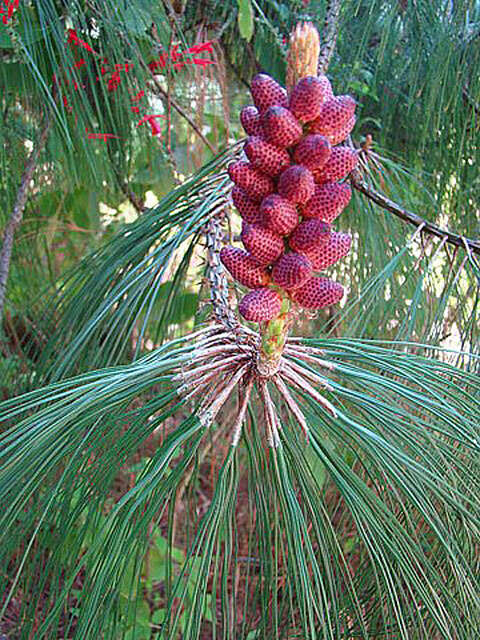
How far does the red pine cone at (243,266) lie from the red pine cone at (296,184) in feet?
0.19

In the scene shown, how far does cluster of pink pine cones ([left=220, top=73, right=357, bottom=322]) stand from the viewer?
452 mm

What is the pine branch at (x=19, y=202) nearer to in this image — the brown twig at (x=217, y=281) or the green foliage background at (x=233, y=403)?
the green foliage background at (x=233, y=403)

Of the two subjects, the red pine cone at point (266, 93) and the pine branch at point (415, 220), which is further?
the pine branch at point (415, 220)

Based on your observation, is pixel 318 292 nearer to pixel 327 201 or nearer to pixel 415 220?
pixel 327 201

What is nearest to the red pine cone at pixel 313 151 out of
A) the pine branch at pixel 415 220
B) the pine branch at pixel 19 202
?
the pine branch at pixel 415 220

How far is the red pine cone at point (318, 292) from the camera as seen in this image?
500 millimetres

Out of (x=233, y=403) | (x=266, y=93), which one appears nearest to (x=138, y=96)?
(x=266, y=93)

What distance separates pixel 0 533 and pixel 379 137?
44.5 inches

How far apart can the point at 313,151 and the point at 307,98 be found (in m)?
0.04

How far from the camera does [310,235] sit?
46 centimetres

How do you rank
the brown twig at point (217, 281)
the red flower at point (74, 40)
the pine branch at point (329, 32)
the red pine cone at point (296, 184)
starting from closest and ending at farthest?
the red pine cone at point (296, 184), the brown twig at point (217, 281), the red flower at point (74, 40), the pine branch at point (329, 32)

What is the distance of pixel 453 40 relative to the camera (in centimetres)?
100

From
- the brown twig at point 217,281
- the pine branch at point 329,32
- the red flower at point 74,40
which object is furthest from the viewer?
the pine branch at point 329,32

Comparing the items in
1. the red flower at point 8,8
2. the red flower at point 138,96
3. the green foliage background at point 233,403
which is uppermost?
the red flower at point 8,8
